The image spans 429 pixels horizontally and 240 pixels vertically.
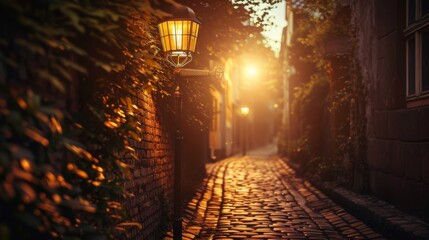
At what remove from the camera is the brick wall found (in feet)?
17.9

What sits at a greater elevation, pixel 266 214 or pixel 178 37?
pixel 178 37

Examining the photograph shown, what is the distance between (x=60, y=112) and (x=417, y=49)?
579 cm

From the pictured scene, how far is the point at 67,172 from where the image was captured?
328 cm

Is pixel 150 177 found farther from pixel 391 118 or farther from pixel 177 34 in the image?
pixel 391 118

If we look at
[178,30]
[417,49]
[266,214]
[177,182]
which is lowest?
[266,214]

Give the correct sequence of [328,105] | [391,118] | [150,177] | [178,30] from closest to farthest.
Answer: [178,30]
[150,177]
[391,118]
[328,105]

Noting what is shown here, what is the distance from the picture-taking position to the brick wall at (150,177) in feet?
17.9

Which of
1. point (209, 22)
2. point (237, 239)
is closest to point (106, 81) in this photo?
point (237, 239)

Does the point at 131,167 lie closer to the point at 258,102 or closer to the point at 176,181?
the point at 176,181

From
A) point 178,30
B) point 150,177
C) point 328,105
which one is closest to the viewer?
point 178,30

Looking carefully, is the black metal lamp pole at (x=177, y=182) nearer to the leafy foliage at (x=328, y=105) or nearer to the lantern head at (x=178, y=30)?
the lantern head at (x=178, y=30)

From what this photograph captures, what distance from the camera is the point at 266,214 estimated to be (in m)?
8.70

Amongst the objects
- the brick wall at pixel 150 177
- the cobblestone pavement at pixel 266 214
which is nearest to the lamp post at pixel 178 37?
the brick wall at pixel 150 177

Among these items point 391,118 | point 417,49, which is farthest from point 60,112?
point 391,118
